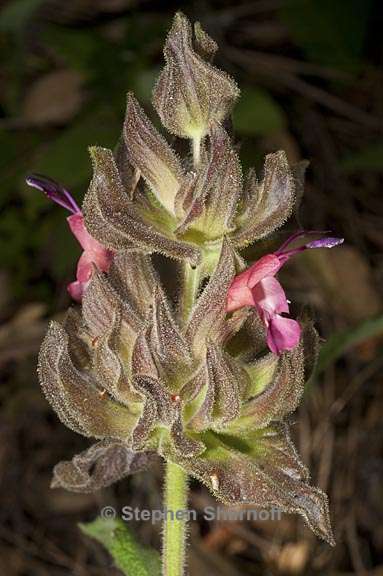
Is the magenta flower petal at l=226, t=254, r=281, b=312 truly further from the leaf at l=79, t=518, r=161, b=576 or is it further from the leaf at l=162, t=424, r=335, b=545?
the leaf at l=79, t=518, r=161, b=576

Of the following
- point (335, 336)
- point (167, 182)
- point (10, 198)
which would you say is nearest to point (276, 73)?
point (10, 198)

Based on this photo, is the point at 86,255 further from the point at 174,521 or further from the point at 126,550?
the point at 126,550

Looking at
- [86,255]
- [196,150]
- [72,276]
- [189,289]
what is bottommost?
[72,276]

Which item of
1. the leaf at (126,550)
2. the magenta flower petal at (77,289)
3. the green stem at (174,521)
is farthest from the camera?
the leaf at (126,550)

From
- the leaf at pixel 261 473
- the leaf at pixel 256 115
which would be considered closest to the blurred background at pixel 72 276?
the leaf at pixel 256 115

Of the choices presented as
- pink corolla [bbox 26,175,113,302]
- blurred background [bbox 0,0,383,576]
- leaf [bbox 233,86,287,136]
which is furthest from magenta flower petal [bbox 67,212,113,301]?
leaf [bbox 233,86,287,136]

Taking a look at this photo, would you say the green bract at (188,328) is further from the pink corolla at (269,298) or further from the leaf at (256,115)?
the leaf at (256,115)

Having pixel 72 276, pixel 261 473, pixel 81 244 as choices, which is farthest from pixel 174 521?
pixel 72 276

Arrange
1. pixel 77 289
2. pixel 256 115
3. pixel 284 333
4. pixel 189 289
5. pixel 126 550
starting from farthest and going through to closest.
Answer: pixel 256 115 → pixel 126 550 → pixel 77 289 → pixel 189 289 → pixel 284 333
